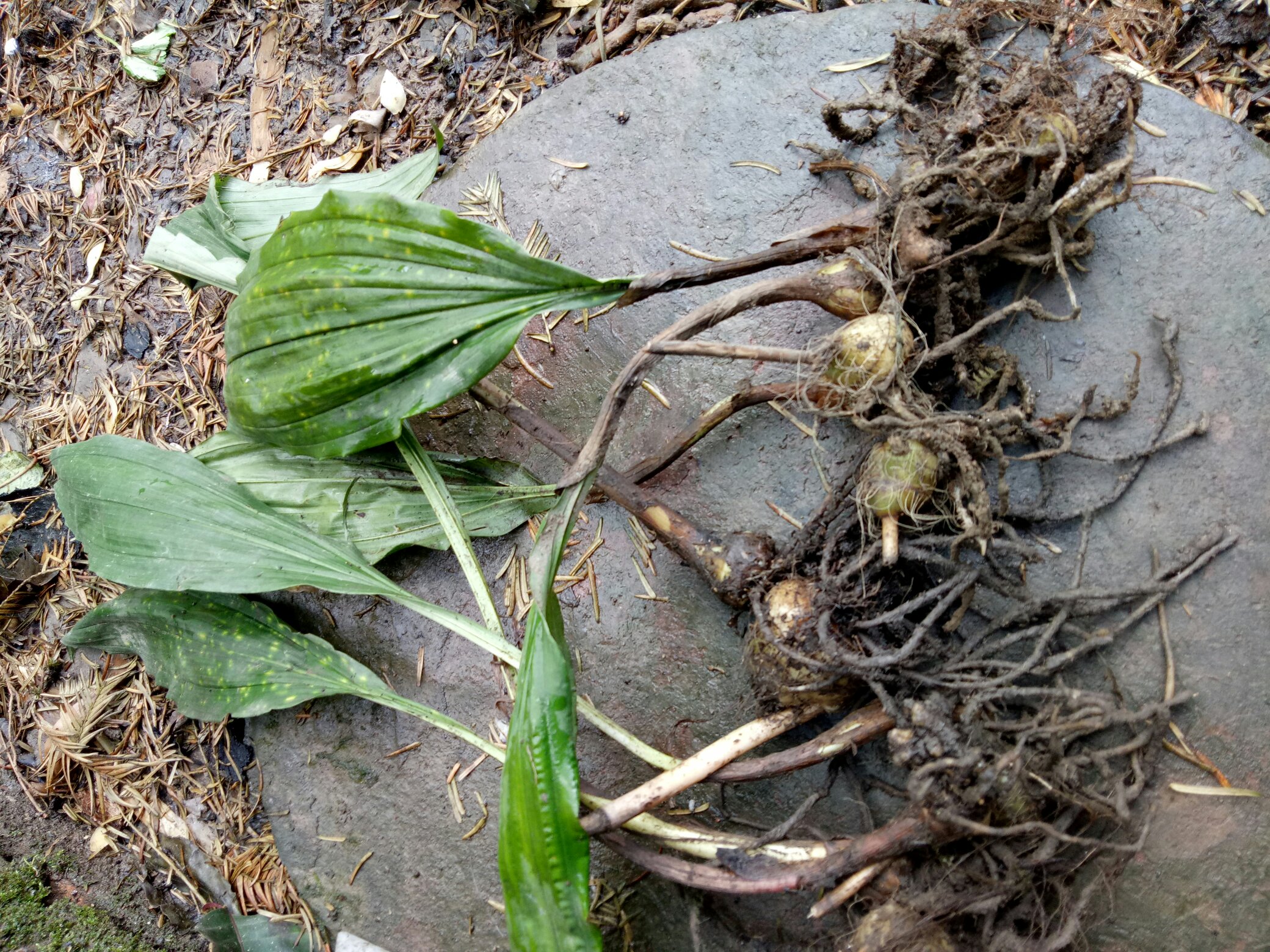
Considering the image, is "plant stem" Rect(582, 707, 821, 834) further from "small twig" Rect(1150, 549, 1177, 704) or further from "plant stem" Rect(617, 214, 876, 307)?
"plant stem" Rect(617, 214, 876, 307)

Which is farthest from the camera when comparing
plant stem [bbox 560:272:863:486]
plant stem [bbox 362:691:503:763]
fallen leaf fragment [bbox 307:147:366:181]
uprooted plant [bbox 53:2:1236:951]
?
fallen leaf fragment [bbox 307:147:366:181]

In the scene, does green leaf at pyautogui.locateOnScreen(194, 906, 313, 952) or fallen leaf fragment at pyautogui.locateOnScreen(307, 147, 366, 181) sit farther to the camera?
fallen leaf fragment at pyautogui.locateOnScreen(307, 147, 366, 181)

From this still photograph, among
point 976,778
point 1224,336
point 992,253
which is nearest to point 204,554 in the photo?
point 976,778

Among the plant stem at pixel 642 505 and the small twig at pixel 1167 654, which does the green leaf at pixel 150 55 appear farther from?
the small twig at pixel 1167 654

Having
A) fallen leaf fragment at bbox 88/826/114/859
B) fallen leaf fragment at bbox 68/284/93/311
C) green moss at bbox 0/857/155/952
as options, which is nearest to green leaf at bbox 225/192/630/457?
fallen leaf fragment at bbox 68/284/93/311

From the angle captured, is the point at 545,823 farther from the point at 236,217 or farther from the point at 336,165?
the point at 336,165

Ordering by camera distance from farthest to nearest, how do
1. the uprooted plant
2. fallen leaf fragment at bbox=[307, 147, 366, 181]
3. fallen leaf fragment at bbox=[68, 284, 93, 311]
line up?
fallen leaf fragment at bbox=[68, 284, 93, 311], fallen leaf fragment at bbox=[307, 147, 366, 181], the uprooted plant

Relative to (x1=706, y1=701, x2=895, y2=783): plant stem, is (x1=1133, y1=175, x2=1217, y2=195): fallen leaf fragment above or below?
above
